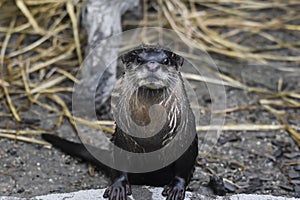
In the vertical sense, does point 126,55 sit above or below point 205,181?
above

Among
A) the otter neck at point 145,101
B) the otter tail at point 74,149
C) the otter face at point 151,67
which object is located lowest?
the otter tail at point 74,149

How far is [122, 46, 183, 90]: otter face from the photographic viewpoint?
2107mm

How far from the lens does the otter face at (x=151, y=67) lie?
83.0 inches

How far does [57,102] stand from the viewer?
3525 mm

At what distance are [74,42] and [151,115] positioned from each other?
5.66 feet

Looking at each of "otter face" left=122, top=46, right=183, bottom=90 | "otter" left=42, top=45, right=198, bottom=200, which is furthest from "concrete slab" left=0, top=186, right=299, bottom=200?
"otter face" left=122, top=46, right=183, bottom=90

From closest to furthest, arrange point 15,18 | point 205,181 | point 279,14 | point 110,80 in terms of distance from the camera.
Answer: point 205,181
point 110,80
point 15,18
point 279,14

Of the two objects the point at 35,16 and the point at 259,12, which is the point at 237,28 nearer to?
the point at 259,12

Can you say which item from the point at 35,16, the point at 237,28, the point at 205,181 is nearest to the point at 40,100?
the point at 35,16

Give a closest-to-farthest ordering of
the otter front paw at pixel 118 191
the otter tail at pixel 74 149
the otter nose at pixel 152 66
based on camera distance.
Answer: the otter nose at pixel 152 66
the otter front paw at pixel 118 191
the otter tail at pixel 74 149

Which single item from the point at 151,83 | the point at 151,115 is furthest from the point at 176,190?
the point at 151,83

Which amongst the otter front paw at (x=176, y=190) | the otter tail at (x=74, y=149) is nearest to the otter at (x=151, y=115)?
the otter front paw at (x=176, y=190)

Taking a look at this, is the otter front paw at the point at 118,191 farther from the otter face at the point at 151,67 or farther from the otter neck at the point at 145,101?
the otter face at the point at 151,67

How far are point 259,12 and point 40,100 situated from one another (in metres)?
1.55
